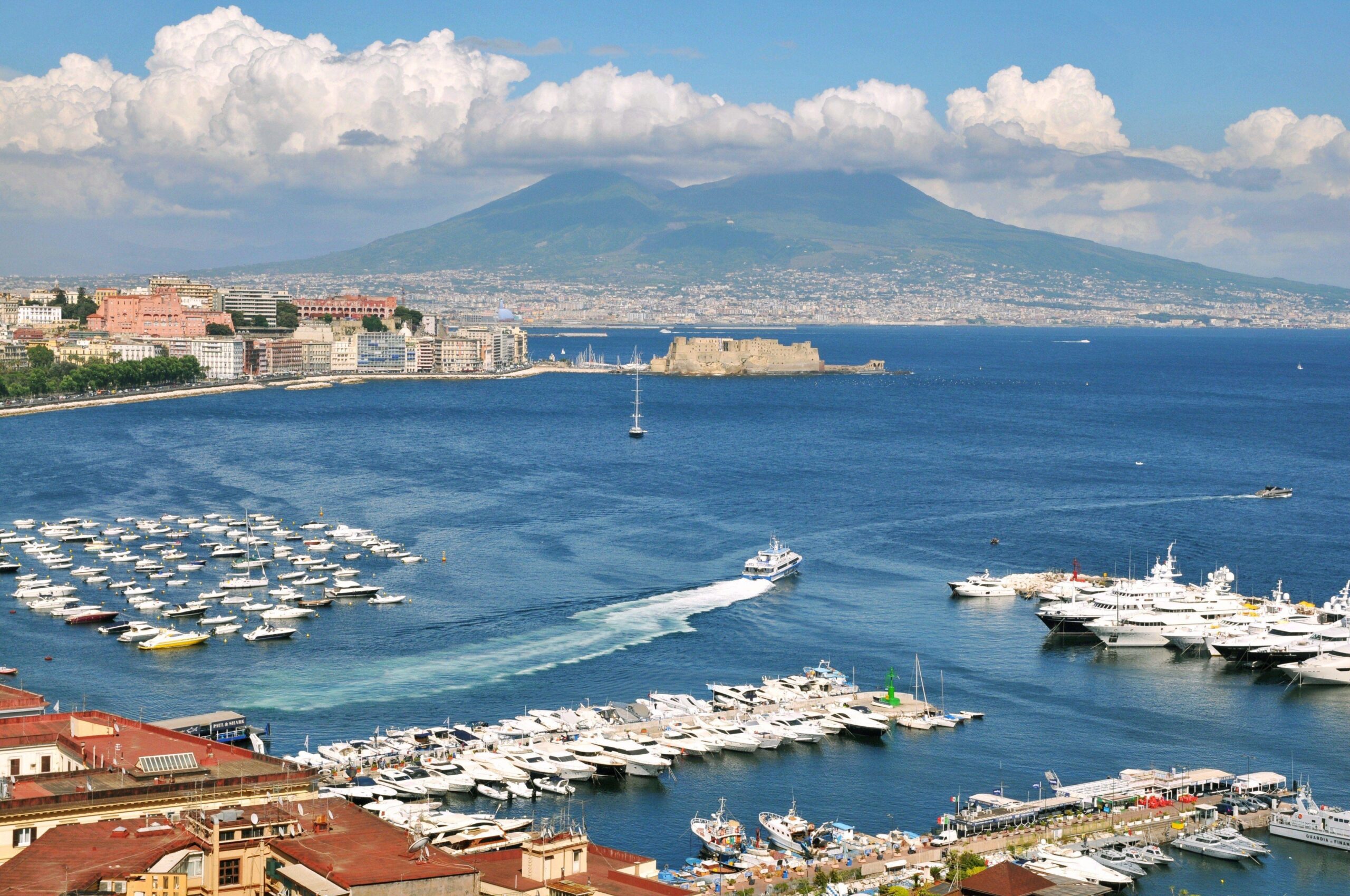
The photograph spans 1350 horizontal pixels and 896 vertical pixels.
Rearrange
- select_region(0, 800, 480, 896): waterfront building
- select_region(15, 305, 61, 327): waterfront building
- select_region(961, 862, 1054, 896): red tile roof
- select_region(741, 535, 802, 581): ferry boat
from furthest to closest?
select_region(15, 305, 61, 327): waterfront building, select_region(741, 535, 802, 581): ferry boat, select_region(961, 862, 1054, 896): red tile roof, select_region(0, 800, 480, 896): waterfront building

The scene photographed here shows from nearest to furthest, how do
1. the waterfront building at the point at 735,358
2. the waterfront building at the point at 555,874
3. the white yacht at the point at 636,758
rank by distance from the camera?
the waterfront building at the point at 555,874 < the white yacht at the point at 636,758 < the waterfront building at the point at 735,358

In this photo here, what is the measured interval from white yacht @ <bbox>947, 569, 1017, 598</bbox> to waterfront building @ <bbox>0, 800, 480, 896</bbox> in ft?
91.1

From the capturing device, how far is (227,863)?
1206 cm

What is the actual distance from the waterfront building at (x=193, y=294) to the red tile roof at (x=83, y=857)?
12185cm

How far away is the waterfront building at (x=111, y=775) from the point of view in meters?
13.6

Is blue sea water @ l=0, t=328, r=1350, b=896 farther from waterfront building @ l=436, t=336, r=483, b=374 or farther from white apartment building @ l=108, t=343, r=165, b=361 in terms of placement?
waterfront building @ l=436, t=336, r=483, b=374

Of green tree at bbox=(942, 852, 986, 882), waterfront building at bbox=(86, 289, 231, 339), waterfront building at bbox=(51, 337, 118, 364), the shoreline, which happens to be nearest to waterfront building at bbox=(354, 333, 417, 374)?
the shoreline

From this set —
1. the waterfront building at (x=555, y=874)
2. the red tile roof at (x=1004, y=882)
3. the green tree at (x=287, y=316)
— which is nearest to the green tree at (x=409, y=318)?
the green tree at (x=287, y=316)

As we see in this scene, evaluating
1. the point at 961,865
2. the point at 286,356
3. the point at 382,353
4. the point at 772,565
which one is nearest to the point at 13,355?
the point at 286,356

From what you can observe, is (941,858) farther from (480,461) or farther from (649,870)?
(480,461)

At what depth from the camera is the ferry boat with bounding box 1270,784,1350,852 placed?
22781 millimetres

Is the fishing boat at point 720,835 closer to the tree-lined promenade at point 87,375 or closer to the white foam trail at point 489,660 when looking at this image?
the white foam trail at point 489,660

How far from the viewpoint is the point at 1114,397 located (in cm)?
11038

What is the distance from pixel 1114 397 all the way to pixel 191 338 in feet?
219
